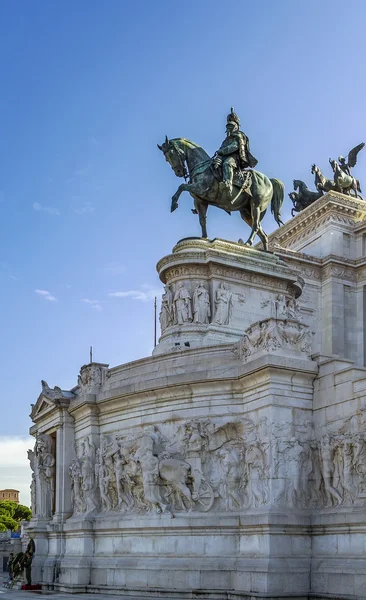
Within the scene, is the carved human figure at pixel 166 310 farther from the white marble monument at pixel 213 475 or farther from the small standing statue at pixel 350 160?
the small standing statue at pixel 350 160

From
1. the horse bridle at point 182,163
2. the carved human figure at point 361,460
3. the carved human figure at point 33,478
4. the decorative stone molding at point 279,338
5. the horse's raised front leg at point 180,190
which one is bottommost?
the carved human figure at point 33,478

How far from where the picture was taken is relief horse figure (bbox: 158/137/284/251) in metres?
32.4

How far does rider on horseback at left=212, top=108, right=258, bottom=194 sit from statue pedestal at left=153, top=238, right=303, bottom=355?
2836mm

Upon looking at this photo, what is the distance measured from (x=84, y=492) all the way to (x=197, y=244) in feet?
34.7

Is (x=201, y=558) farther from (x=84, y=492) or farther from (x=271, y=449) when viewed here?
(x=84, y=492)

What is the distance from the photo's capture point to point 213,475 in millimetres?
21688

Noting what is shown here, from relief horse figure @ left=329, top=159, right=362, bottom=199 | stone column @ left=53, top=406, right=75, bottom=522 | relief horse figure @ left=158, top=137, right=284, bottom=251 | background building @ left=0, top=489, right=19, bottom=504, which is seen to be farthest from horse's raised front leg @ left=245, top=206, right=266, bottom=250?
background building @ left=0, top=489, right=19, bottom=504

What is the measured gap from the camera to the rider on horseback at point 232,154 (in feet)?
105

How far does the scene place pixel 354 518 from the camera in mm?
19203

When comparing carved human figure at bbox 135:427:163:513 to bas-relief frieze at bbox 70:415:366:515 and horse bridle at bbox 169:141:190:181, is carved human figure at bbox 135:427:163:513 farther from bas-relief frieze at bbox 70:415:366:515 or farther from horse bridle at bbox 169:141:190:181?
horse bridle at bbox 169:141:190:181

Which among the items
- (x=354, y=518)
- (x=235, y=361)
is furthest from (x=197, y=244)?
(x=354, y=518)

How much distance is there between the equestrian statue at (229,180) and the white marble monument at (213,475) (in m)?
9.39

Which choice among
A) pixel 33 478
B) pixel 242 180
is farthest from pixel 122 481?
pixel 242 180

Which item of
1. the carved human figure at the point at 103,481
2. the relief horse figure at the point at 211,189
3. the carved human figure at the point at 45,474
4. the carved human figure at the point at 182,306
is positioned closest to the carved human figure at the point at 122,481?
the carved human figure at the point at 103,481
